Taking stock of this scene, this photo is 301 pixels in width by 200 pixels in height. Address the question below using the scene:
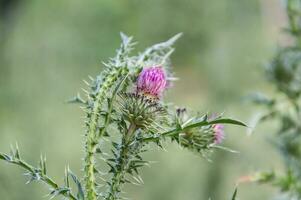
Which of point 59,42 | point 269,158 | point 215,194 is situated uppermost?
point 59,42

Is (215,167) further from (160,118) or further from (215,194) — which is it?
(160,118)

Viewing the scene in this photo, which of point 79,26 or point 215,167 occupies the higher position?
point 79,26

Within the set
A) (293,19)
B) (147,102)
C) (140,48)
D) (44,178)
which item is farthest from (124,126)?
(140,48)

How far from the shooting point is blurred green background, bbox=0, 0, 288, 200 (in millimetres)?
6148

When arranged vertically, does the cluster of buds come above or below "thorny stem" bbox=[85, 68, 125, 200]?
above

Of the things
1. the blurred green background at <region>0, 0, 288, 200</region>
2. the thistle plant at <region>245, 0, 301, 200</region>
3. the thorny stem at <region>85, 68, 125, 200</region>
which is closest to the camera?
the thorny stem at <region>85, 68, 125, 200</region>

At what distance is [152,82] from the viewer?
173 centimetres

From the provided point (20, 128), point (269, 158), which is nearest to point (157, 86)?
point (269, 158)

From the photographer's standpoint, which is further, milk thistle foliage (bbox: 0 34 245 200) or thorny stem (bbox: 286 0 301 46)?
thorny stem (bbox: 286 0 301 46)

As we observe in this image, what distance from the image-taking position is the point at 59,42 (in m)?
8.10

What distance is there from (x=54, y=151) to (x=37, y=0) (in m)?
1.71

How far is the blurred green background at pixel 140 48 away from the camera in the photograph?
6.15 m

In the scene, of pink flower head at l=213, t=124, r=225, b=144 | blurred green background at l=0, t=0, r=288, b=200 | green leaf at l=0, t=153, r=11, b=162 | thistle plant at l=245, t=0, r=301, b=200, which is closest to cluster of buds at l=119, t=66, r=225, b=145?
pink flower head at l=213, t=124, r=225, b=144

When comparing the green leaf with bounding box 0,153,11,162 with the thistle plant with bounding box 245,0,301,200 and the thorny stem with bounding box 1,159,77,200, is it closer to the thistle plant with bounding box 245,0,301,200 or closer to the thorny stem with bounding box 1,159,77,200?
the thorny stem with bounding box 1,159,77,200
